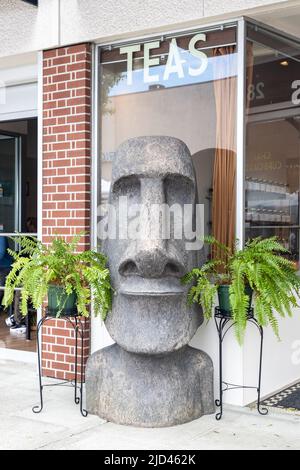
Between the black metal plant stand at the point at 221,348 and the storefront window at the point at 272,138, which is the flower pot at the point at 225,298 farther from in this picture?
the storefront window at the point at 272,138

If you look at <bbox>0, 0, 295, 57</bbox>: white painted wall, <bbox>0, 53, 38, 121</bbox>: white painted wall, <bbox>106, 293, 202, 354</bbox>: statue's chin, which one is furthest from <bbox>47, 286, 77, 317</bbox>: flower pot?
<bbox>0, 53, 38, 121</bbox>: white painted wall

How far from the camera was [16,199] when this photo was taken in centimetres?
669

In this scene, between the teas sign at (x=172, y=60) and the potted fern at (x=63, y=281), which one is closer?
the potted fern at (x=63, y=281)

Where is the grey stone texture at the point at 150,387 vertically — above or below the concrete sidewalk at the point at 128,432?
above

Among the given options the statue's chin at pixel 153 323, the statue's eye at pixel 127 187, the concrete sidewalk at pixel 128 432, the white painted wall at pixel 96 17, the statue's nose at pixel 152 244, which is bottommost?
the concrete sidewalk at pixel 128 432

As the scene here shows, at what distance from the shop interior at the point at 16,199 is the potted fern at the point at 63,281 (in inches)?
86.0

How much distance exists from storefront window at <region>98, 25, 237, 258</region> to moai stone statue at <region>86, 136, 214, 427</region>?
0.64 metres

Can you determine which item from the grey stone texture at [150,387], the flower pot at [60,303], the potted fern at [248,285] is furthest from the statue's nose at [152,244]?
the grey stone texture at [150,387]

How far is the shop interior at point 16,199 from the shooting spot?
6.54 m

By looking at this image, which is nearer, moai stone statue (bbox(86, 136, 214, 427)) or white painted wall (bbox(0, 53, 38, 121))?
moai stone statue (bbox(86, 136, 214, 427))

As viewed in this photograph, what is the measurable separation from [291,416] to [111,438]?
1.34m

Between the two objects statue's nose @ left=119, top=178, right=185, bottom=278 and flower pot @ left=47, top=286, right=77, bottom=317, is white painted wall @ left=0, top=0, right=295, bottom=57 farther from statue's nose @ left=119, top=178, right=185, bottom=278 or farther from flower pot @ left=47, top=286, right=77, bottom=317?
flower pot @ left=47, top=286, right=77, bottom=317

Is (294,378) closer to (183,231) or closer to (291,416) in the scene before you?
(291,416)

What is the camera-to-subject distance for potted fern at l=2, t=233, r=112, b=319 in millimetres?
4207
